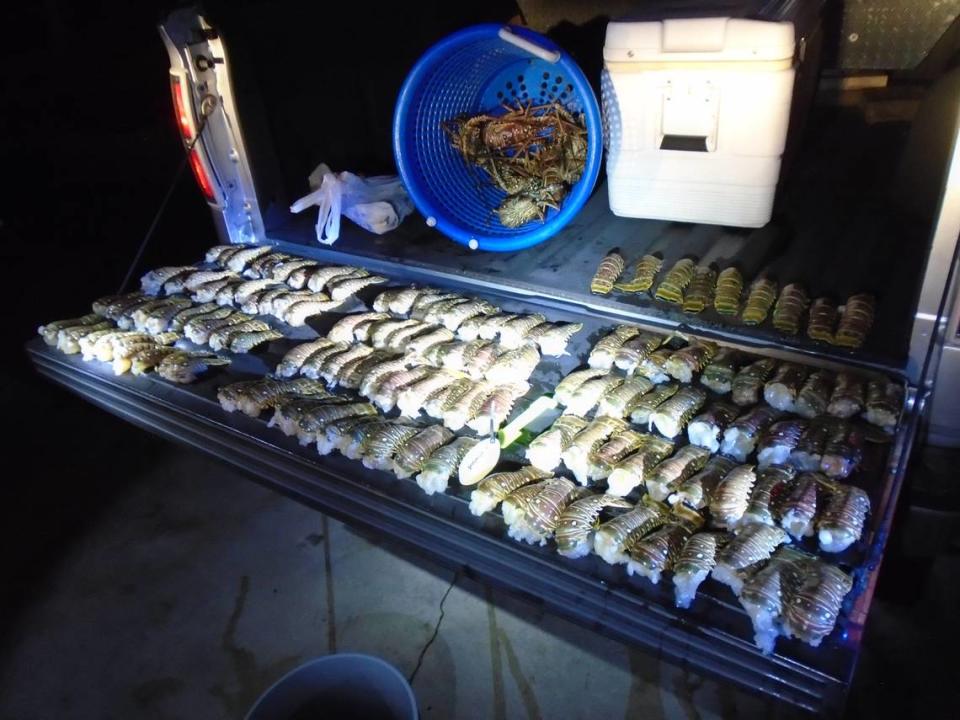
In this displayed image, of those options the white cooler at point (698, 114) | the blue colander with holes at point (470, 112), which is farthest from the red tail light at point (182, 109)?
the white cooler at point (698, 114)

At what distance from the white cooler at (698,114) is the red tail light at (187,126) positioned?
2.56 m

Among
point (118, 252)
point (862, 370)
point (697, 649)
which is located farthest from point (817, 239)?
point (118, 252)

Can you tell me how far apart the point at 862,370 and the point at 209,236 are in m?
6.70

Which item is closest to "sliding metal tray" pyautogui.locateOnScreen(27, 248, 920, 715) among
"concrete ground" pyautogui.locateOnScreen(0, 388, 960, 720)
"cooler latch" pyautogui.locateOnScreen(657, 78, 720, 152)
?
"concrete ground" pyautogui.locateOnScreen(0, 388, 960, 720)

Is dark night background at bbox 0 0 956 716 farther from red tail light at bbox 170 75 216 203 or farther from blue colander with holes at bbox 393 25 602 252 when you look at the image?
blue colander with holes at bbox 393 25 602 252

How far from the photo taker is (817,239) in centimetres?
363

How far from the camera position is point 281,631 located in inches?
130

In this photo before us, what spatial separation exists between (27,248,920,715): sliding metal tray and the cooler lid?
4.02 ft

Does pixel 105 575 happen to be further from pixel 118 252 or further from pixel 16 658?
pixel 118 252

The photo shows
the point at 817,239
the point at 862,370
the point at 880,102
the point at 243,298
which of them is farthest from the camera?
the point at 880,102

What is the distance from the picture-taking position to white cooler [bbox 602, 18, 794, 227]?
2959 mm

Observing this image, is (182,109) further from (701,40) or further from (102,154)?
(102,154)

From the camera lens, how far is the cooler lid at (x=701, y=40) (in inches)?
114

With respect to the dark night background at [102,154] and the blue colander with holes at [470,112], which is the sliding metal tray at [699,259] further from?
the dark night background at [102,154]
